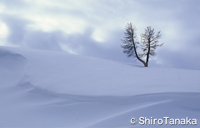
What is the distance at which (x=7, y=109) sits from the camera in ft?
15.1

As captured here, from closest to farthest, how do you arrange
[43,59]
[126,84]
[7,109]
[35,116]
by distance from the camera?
1. [35,116]
2. [7,109]
3. [126,84]
4. [43,59]

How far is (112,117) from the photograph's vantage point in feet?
12.1

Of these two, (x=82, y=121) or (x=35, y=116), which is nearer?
(x=82, y=121)

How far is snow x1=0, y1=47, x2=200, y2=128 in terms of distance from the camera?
12.7 ft

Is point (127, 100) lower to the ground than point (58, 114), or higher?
higher

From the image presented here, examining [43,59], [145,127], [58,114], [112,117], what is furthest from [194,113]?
[43,59]

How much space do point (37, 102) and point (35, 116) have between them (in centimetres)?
74

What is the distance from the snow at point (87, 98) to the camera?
12.7 feet

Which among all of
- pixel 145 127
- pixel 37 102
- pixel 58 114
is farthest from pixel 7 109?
pixel 145 127

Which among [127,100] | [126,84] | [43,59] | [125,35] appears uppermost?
[125,35]

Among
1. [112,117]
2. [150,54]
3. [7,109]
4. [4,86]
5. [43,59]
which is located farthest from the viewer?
[150,54]

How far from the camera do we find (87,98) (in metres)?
4.72

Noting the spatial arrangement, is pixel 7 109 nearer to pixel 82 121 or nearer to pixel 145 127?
pixel 82 121

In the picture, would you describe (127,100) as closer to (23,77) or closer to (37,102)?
(37,102)
